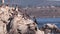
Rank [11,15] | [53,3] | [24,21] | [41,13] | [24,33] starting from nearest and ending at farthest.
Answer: [24,33] < [24,21] < [11,15] < [41,13] < [53,3]

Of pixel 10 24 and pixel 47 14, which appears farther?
pixel 47 14

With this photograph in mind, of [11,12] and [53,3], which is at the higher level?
[11,12]

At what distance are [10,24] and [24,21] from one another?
1.10 ft

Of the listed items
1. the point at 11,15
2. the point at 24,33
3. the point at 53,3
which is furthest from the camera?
the point at 53,3

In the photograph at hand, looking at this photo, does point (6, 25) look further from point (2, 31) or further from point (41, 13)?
point (41, 13)

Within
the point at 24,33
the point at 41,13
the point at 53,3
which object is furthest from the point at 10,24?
the point at 53,3

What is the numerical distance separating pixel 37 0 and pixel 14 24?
1313 inches

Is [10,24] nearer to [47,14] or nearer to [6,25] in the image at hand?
[6,25]

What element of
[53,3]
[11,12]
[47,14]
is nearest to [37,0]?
[53,3]

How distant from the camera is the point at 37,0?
130ft

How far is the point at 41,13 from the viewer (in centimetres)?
3148

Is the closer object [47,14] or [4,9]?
[4,9]

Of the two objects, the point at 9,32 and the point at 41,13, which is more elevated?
the point at 9,32

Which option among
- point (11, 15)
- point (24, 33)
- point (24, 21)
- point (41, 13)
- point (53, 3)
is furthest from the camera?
point (53, 3)
